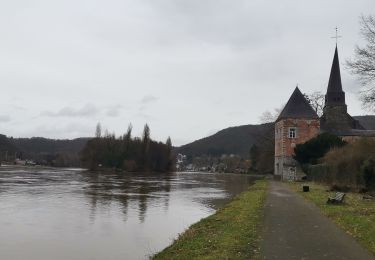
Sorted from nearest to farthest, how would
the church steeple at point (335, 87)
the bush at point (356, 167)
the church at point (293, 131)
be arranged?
1. the bush at point (356, 167)
2. the church at point (293, 131)
3. the church steeple at point (335, 87)

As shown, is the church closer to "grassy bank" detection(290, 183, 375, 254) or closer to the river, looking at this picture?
the river

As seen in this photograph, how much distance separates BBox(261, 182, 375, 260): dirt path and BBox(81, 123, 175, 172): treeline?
332 ft

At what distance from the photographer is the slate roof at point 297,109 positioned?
185 feet

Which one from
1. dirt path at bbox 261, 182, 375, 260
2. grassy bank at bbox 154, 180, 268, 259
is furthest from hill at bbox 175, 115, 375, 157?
grassy bank at bbox 154, 180, 268, 259

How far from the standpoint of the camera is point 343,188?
91.5ft

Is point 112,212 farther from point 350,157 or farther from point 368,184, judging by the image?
point 350,157

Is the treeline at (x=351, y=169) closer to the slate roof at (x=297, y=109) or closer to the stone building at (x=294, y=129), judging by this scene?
the stone building at (x=294, y=129)

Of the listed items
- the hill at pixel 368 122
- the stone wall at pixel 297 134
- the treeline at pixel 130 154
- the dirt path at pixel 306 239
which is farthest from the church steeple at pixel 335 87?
the treeline at pixel 130 154

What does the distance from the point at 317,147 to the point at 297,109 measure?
9.23 metres

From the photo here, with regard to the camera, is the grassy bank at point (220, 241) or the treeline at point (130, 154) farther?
the treeline at point (130, 154)

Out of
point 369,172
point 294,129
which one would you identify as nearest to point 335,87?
point 294,129

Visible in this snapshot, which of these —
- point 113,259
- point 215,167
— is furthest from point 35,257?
point 215,167

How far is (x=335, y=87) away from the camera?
218 feet

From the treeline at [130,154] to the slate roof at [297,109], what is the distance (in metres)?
63.4
